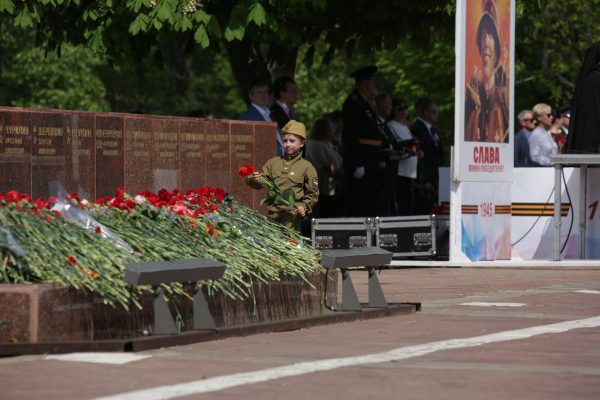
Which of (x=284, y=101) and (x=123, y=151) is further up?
(x=284, y=101)

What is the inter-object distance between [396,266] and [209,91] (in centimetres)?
5707

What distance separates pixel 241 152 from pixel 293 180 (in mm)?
917

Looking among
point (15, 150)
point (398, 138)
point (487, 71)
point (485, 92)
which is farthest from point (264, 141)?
point (398, 138)

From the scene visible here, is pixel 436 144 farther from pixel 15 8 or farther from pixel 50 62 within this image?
Answer: pixel 50 62

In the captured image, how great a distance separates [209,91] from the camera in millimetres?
78625

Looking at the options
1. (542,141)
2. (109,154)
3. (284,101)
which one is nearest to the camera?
(109,154)

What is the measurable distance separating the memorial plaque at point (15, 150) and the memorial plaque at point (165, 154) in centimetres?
159

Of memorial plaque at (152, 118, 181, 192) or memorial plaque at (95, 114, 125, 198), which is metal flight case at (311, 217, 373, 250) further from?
memorial plaque at (95, 114, 125, 198)

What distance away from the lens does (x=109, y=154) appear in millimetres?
14766

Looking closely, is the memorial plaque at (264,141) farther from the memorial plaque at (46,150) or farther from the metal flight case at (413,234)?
the metal flight case at (413,234)

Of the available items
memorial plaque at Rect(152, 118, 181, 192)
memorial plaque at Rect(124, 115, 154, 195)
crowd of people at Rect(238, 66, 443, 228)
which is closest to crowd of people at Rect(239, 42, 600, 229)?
crowd of people at Rect(238, 66, 443, 228)

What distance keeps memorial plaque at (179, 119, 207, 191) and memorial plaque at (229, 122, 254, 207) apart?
1.48 feet

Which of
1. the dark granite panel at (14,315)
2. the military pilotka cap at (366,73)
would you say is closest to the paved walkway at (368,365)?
the dark granite panel at (14,315)

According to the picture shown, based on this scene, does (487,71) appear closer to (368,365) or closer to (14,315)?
(368,365)
